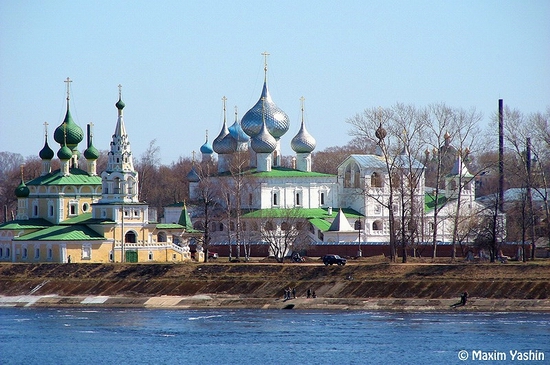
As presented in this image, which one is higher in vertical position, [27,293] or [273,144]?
[273,144]

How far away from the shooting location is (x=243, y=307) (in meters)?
66.2

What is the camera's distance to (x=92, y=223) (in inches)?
3054

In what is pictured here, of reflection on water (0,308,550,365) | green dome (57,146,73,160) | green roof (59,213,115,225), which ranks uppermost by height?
green dome (57,146,73,160)

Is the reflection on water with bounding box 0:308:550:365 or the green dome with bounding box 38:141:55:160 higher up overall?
the green dome with bounding box 38:141:55:160

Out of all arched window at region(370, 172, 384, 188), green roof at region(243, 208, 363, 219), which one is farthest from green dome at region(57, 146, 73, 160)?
arched window at region(370, 172, 384, 188)

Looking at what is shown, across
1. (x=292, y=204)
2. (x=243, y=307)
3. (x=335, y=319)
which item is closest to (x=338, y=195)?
(x=292, y=204)

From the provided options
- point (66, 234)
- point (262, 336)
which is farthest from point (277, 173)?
point (262, 336)

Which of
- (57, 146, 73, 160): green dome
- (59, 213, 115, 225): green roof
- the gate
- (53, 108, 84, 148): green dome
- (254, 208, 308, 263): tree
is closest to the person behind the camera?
the gate

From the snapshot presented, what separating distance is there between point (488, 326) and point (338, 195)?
3287cm

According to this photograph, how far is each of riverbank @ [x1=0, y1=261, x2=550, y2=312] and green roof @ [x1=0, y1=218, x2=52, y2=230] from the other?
4.86 m

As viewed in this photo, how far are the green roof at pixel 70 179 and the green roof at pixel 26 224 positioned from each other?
8.23ft

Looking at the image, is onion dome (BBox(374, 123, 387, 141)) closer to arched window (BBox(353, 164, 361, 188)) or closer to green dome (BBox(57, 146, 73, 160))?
arched window (BBox(353, 164, 361, 188))

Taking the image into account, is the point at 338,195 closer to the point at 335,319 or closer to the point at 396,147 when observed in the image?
the point at 396,147

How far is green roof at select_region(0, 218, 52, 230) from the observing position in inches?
3108
